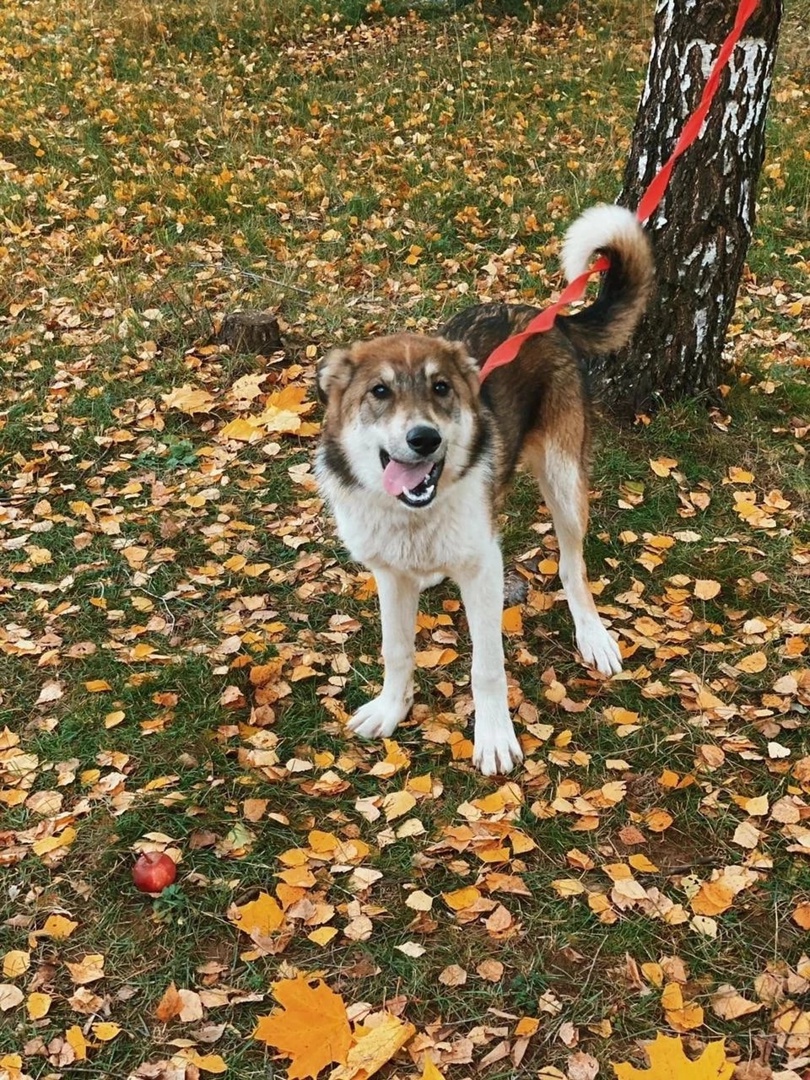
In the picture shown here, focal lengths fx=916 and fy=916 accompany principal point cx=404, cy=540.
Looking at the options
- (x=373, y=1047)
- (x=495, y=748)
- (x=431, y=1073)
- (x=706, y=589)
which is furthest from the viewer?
(x=706, y=589)

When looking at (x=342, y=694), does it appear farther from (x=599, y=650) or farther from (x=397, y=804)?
(x=599, y=650)

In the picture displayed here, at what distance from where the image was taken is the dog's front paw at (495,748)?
318 cm

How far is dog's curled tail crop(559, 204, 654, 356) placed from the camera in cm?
356

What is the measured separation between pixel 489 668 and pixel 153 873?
127 cm

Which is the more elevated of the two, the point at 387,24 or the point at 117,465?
the point at 387,24

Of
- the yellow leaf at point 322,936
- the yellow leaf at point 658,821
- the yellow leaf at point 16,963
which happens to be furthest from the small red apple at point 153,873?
the yellow leaf at point 658,821

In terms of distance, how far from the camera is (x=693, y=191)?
4258mm

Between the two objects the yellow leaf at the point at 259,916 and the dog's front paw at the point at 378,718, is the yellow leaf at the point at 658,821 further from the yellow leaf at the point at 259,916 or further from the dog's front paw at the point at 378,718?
the yellow leaf at the point at 259,916

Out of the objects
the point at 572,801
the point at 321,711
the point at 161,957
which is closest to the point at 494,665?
the point at 572,801

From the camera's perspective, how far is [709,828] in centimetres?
293

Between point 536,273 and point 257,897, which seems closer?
point 257,897

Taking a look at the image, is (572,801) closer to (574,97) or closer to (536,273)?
(536,273)

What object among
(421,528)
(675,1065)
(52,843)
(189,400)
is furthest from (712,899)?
(189,400)

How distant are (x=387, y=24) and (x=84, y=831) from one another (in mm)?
10526
